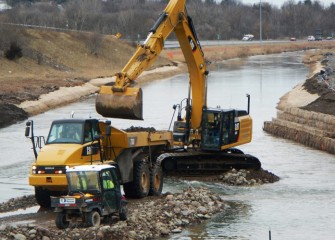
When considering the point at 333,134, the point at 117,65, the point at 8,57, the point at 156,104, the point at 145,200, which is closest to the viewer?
the point at 145,200

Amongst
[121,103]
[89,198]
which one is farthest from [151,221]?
[121,103]

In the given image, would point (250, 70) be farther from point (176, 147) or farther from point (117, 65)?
point (176, 147)

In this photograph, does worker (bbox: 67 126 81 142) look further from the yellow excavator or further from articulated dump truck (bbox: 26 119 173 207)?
the yellow excavator

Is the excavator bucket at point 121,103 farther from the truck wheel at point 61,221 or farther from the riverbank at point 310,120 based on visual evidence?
the riverbank at point 310,120

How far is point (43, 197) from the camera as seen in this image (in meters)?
27.9

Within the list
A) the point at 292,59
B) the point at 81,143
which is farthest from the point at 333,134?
the point at 292,59

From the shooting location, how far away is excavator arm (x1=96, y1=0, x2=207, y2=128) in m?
31.2

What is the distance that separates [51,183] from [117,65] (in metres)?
83.5

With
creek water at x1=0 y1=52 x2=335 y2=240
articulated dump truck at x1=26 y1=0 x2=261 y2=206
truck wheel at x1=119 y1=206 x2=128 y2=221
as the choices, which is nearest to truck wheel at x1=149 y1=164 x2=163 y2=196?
articulated dump truck at x1=26 y1=0 x2=261 y2=206

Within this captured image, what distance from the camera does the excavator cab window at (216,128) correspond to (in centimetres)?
3650

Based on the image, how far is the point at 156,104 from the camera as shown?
6894 centimetres

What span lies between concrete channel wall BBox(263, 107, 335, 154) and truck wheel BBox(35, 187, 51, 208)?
66.2ft

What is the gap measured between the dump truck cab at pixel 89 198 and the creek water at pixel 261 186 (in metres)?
2.42

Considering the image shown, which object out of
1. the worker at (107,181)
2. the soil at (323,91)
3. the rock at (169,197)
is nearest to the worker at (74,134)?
the worker at (107,181)
